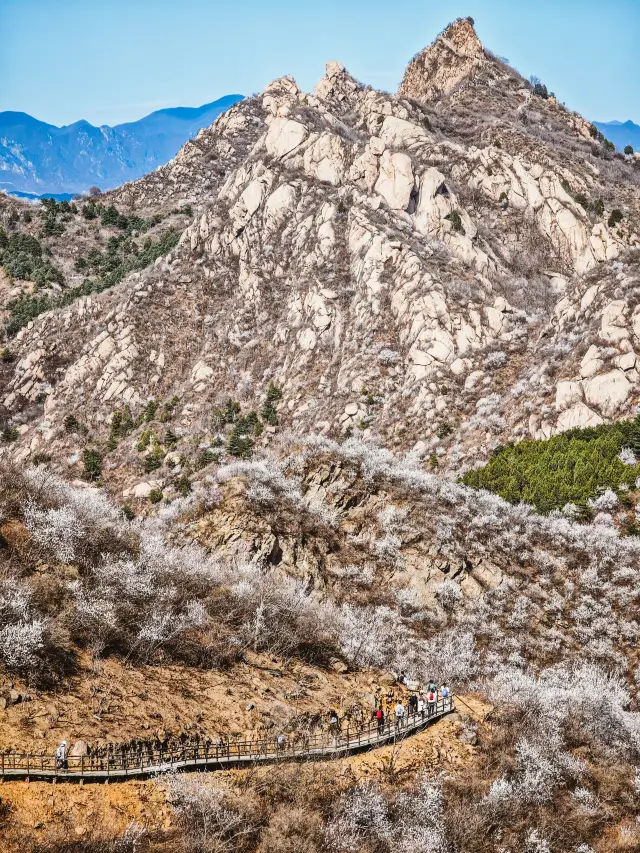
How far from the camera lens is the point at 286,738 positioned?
701 inches

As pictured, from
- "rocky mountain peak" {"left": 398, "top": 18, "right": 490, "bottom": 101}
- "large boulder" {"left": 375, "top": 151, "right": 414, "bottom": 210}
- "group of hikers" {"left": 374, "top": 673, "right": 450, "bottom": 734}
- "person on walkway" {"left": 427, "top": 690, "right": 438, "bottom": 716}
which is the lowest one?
"group of hikers" {"left": 374, "top": 673, "right": 450, "bottom": 734}

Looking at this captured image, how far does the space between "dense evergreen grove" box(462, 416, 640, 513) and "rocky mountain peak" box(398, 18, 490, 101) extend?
9050 cm

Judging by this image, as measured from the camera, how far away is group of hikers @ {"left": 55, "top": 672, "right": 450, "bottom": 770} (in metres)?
14.9

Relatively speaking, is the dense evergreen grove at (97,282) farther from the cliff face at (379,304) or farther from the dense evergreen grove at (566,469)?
the dense evergreen grove at (566,469)

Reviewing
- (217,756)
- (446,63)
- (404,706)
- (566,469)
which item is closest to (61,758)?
(217,756)

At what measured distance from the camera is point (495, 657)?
26.1 metres

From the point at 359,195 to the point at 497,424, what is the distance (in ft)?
136

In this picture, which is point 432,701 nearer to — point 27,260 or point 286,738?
point 286,738

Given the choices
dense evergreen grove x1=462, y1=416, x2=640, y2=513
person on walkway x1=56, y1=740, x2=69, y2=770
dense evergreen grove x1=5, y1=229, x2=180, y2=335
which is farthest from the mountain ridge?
person on walkway x1=56, y1=740, x2=69, y2=770

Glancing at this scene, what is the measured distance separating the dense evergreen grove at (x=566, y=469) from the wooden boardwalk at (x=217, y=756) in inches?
830

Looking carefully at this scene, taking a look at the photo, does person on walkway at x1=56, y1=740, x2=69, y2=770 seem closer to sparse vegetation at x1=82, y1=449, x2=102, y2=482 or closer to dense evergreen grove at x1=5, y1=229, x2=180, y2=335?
sparse vegetation at x1=82, y1=449, x2=102, y2=482

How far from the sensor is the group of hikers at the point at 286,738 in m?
14.9

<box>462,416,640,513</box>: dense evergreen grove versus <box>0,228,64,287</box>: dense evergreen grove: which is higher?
<box>0,228,64,287</box>: dense evergreen grove

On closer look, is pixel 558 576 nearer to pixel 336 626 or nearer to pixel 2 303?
pixel 336 626
